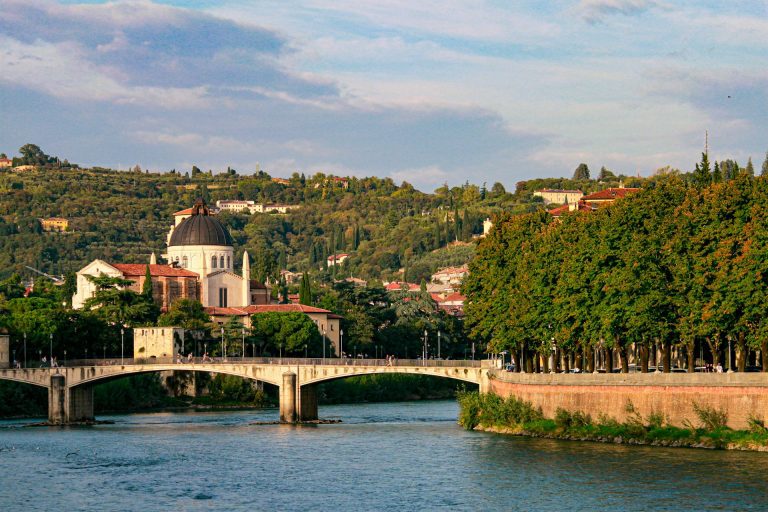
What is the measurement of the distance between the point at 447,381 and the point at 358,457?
71741mm

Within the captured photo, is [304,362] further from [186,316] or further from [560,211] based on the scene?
[560,211]

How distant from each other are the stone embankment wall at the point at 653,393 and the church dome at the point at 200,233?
8784cm

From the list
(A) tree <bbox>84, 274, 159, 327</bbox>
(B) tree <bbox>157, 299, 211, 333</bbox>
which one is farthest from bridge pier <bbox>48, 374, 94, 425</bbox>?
(B) tree <bbox>157, 299, 211, 333</bbox>

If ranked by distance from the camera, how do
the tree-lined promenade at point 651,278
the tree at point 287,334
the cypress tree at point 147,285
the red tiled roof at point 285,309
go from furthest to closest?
the cypress tree at point 147,285
the red tiled roof at point 285,309
the tree at point 287,334
the tree-lined promenade at point 651,278

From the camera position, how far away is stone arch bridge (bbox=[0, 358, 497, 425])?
3999 inches

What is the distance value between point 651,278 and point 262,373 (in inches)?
1516

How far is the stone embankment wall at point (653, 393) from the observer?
69.1 metres

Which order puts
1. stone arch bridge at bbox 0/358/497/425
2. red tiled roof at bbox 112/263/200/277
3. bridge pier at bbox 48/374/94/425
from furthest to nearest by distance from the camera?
red tiled roof at bbox 112/263/200/277, bridge pier at bbox 48/374/94/425, stone arch bridge at bbox 0/358/497/425

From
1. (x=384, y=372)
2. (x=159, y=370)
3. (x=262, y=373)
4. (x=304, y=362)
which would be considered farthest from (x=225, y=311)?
(x=384, y=372)

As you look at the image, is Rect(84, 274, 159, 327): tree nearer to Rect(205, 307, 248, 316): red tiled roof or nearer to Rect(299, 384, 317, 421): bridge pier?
Rect(205, 307, 248, 316): red tiled roof

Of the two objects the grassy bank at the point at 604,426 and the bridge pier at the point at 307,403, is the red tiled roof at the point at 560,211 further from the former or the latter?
the bridge pier at the point at 307,403

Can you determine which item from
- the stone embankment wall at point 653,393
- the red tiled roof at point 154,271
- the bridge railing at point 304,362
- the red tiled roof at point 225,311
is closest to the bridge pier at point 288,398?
the bridge railing at point 304,362

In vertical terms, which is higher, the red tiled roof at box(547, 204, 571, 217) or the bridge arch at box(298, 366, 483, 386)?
the red tiled roof at box(547, 204, 571, 217)

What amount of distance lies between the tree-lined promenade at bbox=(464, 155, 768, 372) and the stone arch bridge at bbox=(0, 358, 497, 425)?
11.0m
